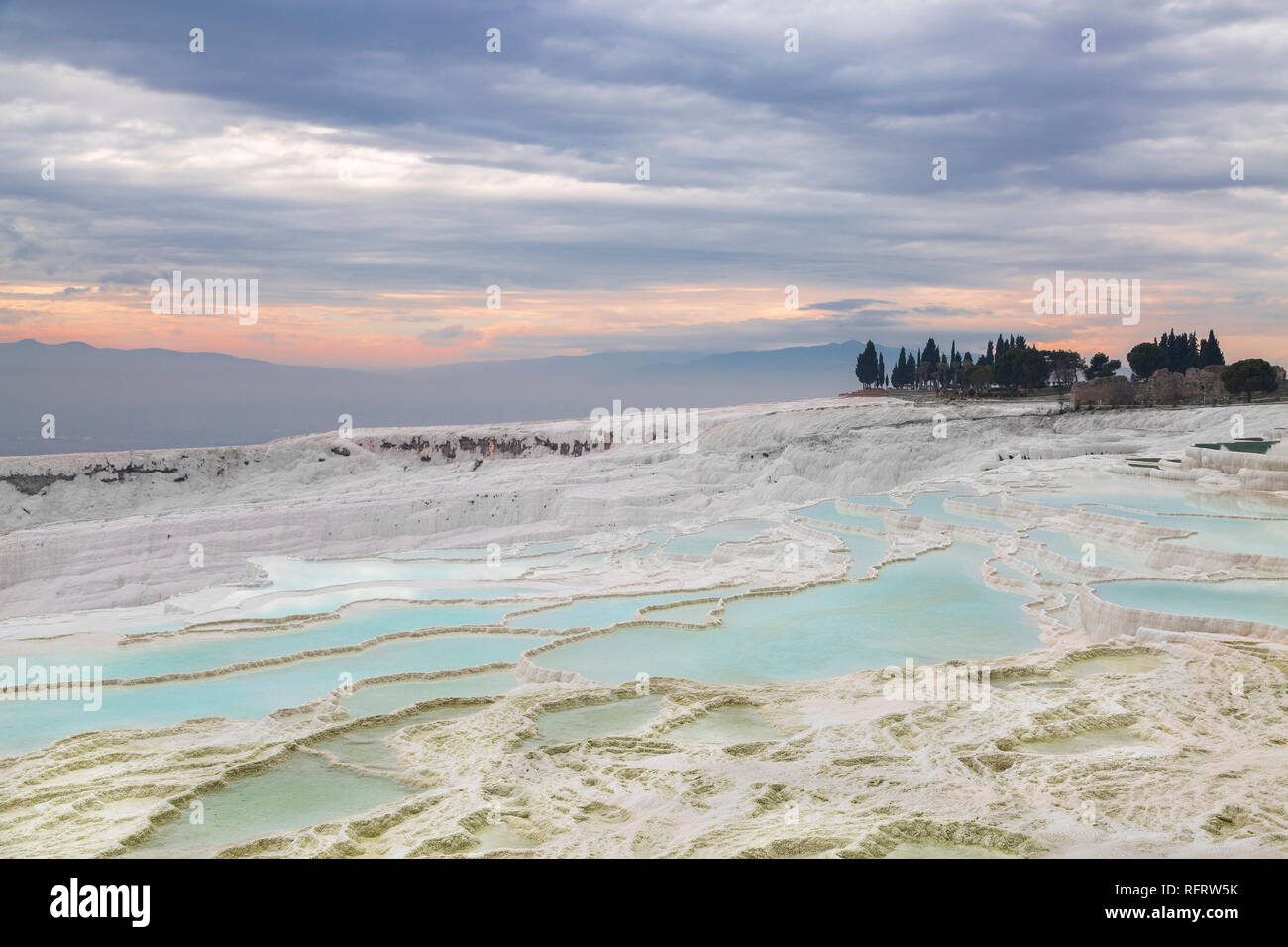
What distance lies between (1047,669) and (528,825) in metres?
5.42

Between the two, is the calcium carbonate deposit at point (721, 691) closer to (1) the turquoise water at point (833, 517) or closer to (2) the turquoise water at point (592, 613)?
(2) the turquoise water at point (592, 613)

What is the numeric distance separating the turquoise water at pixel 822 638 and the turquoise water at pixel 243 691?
46.7 inches

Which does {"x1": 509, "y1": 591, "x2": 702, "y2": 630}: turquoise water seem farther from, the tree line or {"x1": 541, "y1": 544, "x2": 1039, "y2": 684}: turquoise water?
the tree line

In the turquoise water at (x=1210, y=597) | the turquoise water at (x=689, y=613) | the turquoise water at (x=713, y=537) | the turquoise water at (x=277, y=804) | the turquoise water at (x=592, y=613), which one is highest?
the turquoise water at (x=1210, y=597)

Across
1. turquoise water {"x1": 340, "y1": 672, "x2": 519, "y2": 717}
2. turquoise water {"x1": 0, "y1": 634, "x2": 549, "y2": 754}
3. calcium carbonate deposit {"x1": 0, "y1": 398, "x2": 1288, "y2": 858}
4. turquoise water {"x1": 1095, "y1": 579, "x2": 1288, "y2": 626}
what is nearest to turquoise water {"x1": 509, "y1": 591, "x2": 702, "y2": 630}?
calcium carbonate deposit {"x1": 0, "y1": 398, "x2": 1288, "y2": 858}

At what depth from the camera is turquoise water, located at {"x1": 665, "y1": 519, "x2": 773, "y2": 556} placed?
17.4 m

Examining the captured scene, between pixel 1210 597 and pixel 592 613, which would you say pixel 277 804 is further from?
pixel 1210 597

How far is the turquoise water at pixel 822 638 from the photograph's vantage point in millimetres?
9609

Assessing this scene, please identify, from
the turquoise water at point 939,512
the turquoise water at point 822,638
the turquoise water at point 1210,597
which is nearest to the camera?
the turquoise water at point 822,638

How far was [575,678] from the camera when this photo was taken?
9.04 m

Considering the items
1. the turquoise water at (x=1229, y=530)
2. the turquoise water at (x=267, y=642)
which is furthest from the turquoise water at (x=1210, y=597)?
the turquoise water at (x=267, y=642)

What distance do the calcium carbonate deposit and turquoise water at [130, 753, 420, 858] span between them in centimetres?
3
